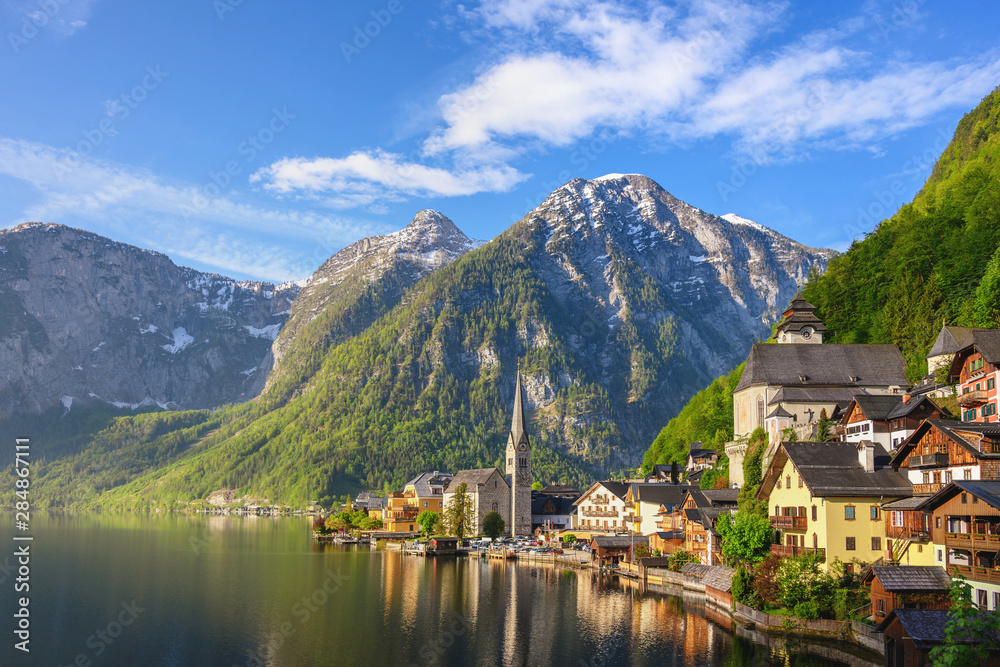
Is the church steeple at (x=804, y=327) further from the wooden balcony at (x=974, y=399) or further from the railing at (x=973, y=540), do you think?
the railing at (x=973, y=540)

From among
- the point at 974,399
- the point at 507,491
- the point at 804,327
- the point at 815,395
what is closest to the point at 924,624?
the point at 974,399

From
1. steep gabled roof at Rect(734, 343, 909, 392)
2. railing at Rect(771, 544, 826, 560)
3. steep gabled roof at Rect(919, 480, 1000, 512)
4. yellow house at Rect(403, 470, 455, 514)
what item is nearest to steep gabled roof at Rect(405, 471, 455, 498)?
yellow house at Rect(403, 470, 455, 514)

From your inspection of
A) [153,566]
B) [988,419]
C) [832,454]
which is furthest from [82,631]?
[988,419]

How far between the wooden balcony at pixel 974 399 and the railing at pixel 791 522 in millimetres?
15878

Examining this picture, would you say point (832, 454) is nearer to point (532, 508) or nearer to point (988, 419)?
point (988, 419)

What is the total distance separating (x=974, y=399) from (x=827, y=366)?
1172 inches

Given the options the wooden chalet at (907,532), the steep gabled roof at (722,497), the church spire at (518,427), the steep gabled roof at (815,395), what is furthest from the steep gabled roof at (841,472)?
the church spire at (518,427)

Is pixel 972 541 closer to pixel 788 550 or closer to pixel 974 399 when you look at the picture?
pixel 788 550

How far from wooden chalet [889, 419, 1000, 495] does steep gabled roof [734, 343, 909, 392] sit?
98.6ft

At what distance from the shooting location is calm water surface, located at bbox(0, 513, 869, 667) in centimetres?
5475

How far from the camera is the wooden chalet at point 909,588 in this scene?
49.1m

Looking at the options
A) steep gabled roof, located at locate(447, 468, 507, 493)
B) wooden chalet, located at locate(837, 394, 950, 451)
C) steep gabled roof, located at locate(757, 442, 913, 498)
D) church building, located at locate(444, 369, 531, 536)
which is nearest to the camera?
steep gabled roof, located at locate(757, 442, 913, 498)

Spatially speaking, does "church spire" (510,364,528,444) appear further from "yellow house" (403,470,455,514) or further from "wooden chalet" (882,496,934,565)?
"wooden chalet" (882,496,934,565)

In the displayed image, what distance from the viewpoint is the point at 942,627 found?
4425 centimetres
